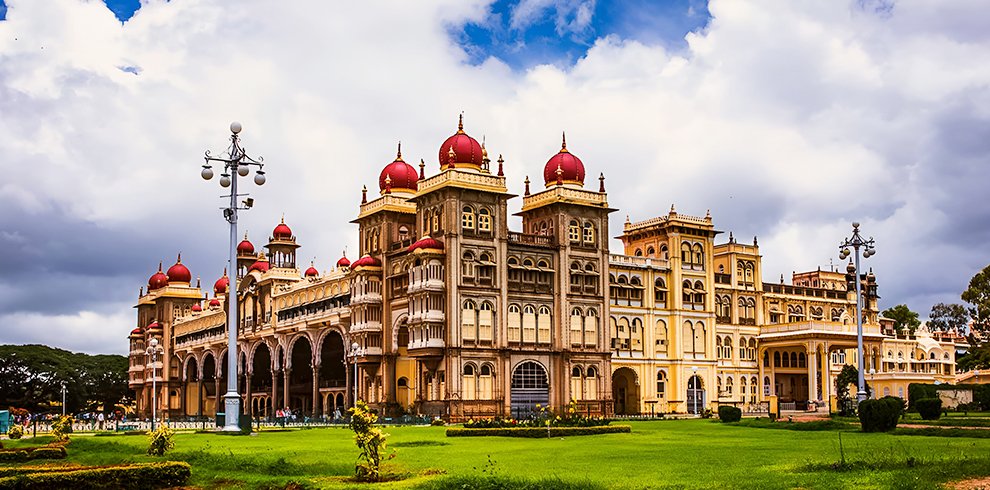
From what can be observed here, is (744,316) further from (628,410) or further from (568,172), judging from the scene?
(568,172)

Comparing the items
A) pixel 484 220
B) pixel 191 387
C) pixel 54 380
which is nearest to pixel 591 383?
pixel 484 220

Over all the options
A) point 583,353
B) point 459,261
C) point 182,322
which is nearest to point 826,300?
point 583,353

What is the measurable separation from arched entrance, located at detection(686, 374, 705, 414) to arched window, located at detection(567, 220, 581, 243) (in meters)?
18.5

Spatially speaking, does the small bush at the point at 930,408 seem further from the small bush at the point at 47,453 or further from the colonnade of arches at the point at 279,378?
the colonnade of arches at the point at 279,378

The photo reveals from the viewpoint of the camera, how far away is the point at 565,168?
81438mm

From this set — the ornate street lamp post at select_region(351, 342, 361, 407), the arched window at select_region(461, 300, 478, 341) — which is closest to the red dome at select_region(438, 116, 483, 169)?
the arched window at select_region(461, 300, 478, 341)

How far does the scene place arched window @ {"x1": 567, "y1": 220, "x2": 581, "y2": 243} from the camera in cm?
7950

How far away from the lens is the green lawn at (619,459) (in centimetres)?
2269

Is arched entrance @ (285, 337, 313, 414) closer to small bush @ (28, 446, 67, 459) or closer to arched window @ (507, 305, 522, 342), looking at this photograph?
arched window @ (507, 305, 522, 342)

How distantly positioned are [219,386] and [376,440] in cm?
9017

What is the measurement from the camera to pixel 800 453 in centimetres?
2917

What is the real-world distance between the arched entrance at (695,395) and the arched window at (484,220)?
26.1 meters

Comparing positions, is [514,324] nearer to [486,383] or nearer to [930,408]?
[486,383]

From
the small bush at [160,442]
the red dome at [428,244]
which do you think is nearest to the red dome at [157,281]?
the red dome at [428,244]
